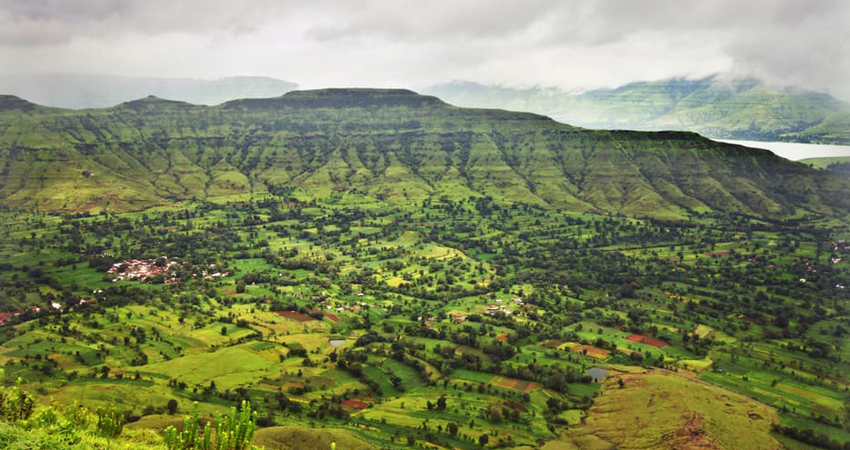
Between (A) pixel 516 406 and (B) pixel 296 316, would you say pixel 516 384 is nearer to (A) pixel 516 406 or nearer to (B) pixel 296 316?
(A) pixel 516 406

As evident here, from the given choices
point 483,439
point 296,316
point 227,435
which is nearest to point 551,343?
point 483,439

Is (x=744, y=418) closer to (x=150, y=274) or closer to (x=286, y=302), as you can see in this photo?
(x=286, y=302)

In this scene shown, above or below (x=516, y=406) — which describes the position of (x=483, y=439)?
below

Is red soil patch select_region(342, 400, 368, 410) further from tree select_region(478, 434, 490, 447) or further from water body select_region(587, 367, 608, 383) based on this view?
water body select_region(587, 367, 608, 383)

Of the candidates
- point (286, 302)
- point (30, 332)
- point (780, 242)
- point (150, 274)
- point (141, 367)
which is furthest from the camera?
point (780, 242)

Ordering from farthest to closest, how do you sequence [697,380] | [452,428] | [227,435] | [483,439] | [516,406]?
[697,380] < [516,406] < [452,428] < [483,439] < [227,435]

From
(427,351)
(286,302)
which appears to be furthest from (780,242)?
(286,302)

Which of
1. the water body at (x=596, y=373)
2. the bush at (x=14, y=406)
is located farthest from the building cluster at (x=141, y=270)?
the bush at (x=14, y=406)
